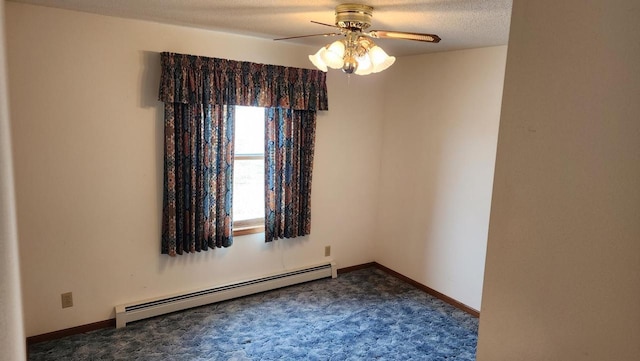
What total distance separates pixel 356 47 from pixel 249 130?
1688 mm

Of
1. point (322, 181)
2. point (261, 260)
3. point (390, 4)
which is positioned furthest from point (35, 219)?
point (390, 4)

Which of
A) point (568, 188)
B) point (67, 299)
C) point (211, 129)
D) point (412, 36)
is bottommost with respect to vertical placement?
point (67, 299)

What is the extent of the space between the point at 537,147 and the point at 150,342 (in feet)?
10.1

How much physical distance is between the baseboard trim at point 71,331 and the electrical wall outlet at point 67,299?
0.62ft

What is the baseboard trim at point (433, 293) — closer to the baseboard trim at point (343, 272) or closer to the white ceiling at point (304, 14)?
the baseboard trim at point (343, 272)

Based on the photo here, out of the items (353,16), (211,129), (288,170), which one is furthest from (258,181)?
(353,16)

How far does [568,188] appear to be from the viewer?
0.82m

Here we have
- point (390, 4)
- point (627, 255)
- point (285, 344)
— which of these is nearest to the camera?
point (627, 255)

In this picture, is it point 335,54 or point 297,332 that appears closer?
point 335,54

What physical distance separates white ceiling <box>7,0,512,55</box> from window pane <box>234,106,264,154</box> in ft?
2.26

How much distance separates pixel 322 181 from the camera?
13.8ft

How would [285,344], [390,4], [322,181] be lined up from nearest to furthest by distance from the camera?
[390,4], [285,344], [322,181]

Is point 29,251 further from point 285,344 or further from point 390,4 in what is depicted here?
point 390,4

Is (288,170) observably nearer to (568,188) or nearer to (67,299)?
(67,299)
